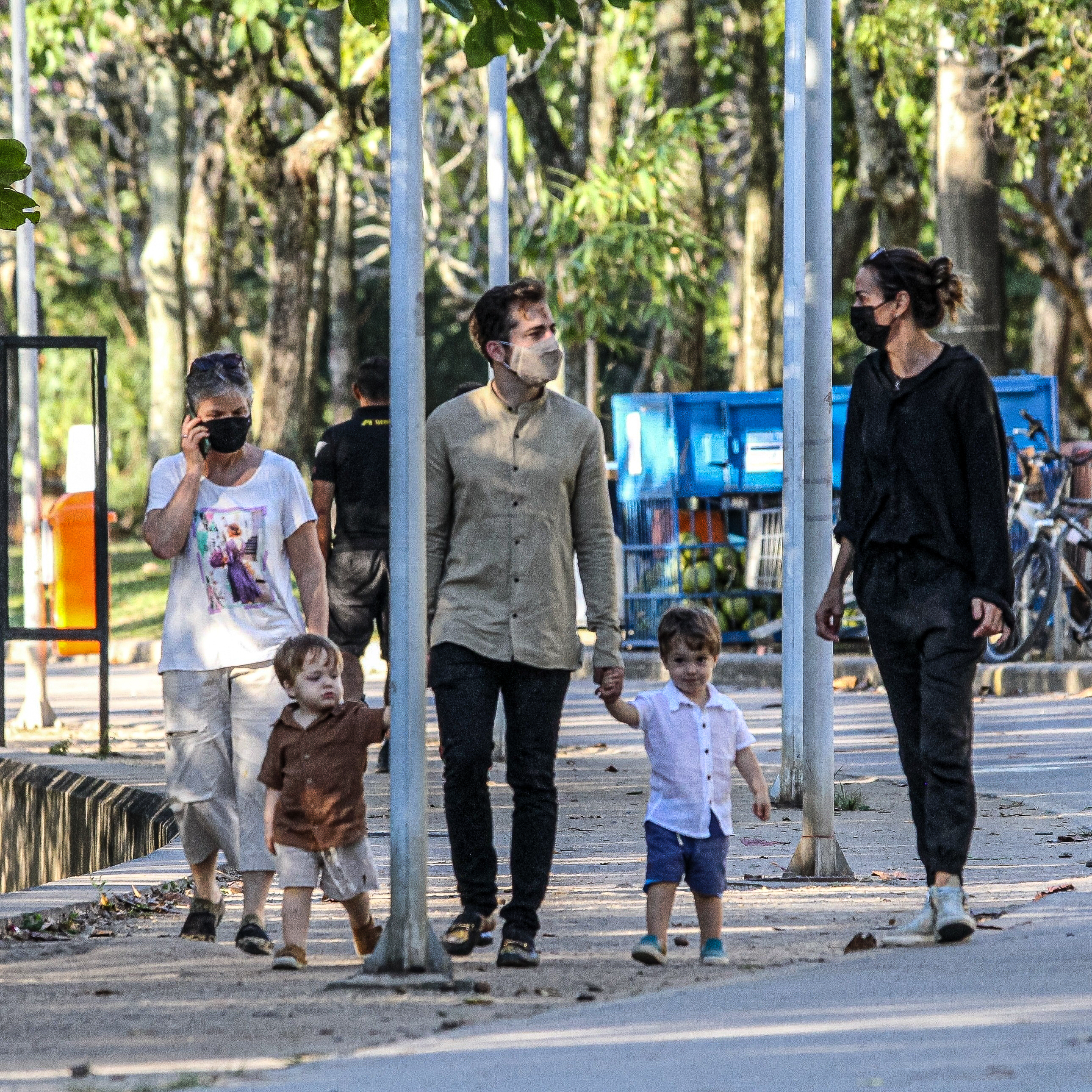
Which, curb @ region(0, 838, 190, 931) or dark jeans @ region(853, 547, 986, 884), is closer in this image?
dark jeans @ region(853, 547, 986, 884)

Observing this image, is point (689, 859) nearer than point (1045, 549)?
Yes

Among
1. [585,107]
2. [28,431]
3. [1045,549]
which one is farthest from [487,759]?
[585,107]

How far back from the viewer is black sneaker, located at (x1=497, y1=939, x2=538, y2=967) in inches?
223

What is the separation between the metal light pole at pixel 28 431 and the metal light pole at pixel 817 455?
6377 mm

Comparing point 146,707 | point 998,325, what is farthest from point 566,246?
point 146,707

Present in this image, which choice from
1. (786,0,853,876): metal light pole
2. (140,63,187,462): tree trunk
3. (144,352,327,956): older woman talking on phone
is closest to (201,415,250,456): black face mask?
(144,352,327,956): older woman talking on phone

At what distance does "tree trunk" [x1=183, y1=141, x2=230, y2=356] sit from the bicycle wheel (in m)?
16.1

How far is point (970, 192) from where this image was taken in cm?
1788

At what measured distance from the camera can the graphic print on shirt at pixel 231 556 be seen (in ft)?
20.3

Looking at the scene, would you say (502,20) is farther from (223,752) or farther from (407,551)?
(223,752)

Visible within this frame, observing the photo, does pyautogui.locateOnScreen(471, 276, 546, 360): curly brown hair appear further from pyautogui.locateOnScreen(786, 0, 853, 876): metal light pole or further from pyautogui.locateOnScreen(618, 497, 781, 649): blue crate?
pyautogui.locateOnScreen(618, 497, 781, 649): blue crate

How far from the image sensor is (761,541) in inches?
657

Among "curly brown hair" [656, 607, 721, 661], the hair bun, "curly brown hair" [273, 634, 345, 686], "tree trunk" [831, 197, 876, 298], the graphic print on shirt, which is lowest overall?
"curly brown hair" [273, 634, 345, 686]

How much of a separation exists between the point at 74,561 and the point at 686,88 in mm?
9292
